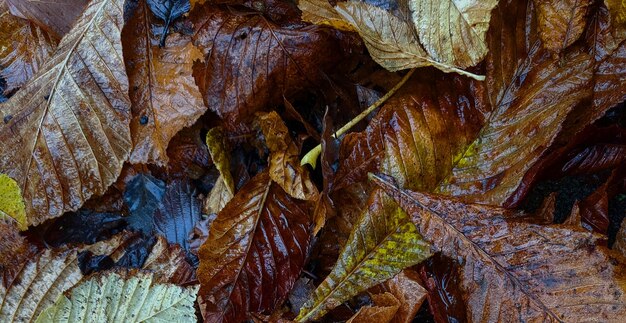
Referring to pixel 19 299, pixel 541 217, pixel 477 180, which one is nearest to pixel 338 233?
pixel 477 180

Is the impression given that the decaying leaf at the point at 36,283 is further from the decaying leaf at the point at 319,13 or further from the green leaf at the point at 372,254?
the decaying leaf at the point at 319,13

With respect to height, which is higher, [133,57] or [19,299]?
[133,57]

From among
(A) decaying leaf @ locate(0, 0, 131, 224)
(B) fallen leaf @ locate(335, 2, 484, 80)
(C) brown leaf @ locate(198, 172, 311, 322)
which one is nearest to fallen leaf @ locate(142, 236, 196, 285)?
(C) brown leaf @ locate(198, 172, 311, 322)

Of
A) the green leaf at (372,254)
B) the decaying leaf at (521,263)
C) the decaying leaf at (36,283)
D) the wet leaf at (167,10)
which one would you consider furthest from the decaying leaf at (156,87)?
the decaying leaf at (521,263)

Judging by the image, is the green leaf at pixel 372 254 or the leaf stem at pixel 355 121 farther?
the leaf stem at pixel 355 121

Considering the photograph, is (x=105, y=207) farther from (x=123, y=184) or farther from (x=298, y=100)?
(x=298, y=100)

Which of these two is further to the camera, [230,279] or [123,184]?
[123,184]

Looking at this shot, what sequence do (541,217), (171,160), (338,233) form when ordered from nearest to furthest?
(541,217) < (338,233) < (171,160)

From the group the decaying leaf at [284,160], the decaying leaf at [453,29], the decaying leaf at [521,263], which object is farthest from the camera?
the decaying leaf at [284,160]

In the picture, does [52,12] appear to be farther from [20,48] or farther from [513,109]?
[513,109]
